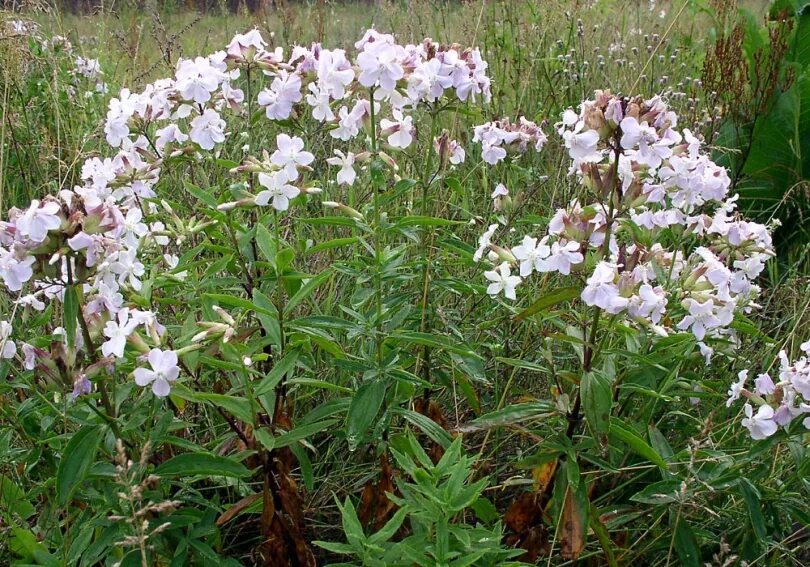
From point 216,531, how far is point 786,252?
281 centimetres

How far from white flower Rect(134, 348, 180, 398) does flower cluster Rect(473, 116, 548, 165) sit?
1149 millimetres

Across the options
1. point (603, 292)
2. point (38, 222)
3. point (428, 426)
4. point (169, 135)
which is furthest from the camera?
point (169, 135)

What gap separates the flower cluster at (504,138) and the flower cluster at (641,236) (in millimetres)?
387

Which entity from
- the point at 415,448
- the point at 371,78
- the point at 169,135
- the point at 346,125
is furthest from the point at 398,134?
the point at 415,448

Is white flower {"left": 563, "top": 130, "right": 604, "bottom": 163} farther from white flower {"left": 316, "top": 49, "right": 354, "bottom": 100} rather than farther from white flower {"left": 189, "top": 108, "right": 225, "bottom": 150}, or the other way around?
white flower {"left": 189, "top": 108, "right": 225, "bottom": 150}

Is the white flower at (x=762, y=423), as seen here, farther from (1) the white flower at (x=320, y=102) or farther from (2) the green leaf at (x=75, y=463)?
(2) the green leaf at (x=75, y=463)

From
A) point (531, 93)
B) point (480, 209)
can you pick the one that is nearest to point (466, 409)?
point (480, 209)

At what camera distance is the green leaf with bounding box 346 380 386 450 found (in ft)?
4.99

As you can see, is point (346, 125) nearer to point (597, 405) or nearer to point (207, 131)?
point (207, 131)

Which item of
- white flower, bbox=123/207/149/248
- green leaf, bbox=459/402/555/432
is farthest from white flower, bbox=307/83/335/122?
green leaf, bbox=459/402/555/432

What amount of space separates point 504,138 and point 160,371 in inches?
48.3

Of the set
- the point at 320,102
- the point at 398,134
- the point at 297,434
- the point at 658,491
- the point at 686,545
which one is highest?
the point at 320,102

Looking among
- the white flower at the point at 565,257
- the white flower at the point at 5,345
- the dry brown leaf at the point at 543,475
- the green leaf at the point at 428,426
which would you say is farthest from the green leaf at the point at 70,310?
the dry brown leaf at the point at 543,475

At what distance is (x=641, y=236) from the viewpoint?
1.65 m
